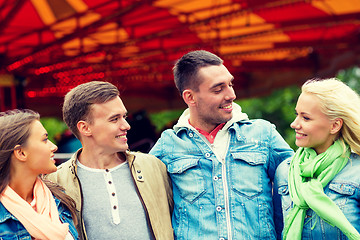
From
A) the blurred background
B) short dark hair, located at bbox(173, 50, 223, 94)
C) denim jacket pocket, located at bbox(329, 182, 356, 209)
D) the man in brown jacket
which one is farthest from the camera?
the blurred background

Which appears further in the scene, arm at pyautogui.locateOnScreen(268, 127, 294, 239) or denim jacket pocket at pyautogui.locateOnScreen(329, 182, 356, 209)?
arm at pyautogui.locateOnScreen(268, 127, 294, 239)

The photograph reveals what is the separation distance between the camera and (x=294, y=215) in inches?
77.6

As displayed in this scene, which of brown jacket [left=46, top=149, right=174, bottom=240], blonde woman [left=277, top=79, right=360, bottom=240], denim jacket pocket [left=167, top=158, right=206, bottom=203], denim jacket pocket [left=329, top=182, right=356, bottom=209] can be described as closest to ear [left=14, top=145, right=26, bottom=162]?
brown jacket [left=46, top=149, right=174, bottom=240]

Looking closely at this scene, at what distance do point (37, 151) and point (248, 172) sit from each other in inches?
35.4

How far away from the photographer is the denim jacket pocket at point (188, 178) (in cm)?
219

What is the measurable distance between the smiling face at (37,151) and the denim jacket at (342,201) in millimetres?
1041

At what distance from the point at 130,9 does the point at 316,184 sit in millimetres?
2711

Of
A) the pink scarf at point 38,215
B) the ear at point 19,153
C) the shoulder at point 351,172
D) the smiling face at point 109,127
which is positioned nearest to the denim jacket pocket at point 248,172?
the shoulder at point 351,172

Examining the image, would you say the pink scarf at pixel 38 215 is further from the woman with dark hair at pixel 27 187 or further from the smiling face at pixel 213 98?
the smiling face at pixel 213 98

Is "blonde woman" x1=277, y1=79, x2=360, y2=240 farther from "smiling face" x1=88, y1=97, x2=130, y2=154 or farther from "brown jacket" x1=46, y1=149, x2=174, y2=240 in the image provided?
"smiling face" x1=88, y1=97, x2=130, y2=154

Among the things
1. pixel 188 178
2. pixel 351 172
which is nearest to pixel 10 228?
pixel 188 178

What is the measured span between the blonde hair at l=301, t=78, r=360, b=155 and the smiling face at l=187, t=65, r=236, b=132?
42 cm

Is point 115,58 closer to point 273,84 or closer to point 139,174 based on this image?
point 273,84

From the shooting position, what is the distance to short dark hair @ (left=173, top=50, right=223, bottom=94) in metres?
2.36
